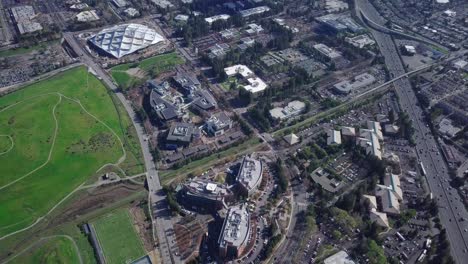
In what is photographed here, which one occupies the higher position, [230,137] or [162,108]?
[162,108]

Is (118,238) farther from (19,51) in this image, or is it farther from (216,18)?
(216,18)

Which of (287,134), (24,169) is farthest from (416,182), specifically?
(24,169)

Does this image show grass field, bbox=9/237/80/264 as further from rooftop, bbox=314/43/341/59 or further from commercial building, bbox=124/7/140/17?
commercial building, bbox=124/7/140/17

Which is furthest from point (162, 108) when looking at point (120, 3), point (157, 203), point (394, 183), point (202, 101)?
point (120, 3)

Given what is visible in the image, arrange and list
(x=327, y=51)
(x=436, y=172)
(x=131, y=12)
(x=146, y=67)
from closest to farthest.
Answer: (x=436, y=172)
(x=146, y=67)
(x=327, y=51)
(x=131, y=12)

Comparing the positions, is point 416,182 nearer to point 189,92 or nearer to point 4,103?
point 189,92
